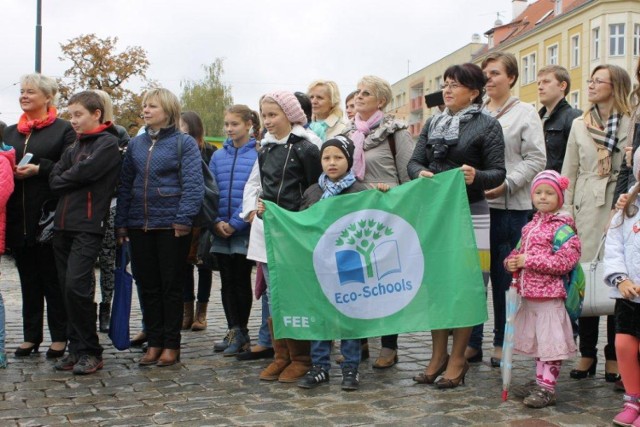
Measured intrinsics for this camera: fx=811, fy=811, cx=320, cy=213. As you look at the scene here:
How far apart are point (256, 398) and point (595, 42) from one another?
48.1 metres

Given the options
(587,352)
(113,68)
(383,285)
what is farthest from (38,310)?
(113,68)

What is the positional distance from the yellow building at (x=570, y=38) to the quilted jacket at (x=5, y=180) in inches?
1300

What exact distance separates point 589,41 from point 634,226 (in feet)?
157

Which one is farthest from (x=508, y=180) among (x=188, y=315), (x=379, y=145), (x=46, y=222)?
Result: (x=188, y=315)

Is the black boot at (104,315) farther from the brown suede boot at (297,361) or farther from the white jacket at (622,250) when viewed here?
the white jacket at (622,250)

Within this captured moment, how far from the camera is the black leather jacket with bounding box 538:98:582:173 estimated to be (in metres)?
7.07

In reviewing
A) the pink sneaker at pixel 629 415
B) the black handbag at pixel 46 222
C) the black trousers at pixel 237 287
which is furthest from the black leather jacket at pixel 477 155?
the black handbag at pixel 46 222

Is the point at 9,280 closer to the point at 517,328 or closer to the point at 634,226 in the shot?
the point at 517,328

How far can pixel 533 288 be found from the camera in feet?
17.7

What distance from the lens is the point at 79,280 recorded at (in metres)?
6.48

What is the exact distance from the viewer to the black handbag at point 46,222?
683cm

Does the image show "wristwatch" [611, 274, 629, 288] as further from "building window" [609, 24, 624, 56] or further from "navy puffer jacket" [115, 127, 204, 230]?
"building window" [609, 24, 624, 56]

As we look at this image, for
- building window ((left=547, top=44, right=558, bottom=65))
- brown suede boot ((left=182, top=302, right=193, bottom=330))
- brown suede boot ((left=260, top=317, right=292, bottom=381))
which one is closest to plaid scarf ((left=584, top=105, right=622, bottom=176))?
brown suede boot ((left=260, top=317, right=292, bottom=381))

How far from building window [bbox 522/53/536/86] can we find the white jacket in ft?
177
